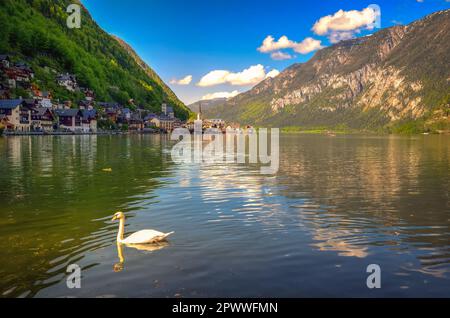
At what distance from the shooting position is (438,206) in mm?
28703

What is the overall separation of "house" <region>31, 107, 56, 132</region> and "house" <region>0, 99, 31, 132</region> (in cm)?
688

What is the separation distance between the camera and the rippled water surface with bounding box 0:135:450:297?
1395cm

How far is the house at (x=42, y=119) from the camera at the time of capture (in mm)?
182250

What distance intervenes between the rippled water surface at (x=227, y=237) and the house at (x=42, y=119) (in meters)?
156

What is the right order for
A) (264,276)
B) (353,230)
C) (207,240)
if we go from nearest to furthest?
1. (264,276)
2. (207,240)
3. (353,230)

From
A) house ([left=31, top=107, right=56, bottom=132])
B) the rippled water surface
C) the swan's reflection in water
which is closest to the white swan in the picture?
the swan's reflection in water

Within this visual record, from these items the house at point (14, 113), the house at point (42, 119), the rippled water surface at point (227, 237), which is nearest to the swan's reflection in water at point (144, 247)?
the rippled water surface at point (227, 237)

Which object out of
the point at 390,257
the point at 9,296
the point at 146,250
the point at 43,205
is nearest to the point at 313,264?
the point at 390,257

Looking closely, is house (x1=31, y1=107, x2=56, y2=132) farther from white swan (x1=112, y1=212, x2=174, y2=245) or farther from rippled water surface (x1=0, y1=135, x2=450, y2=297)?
white swan (x1=112, y1=212, x2=174, y2=245)

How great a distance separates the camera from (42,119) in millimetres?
187750

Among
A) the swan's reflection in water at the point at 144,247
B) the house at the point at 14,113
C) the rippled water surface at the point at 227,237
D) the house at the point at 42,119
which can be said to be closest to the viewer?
the rippled water surface at the point at 227,237

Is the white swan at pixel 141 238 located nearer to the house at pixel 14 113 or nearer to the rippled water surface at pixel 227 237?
the rippled water surface at pixel 227 237
